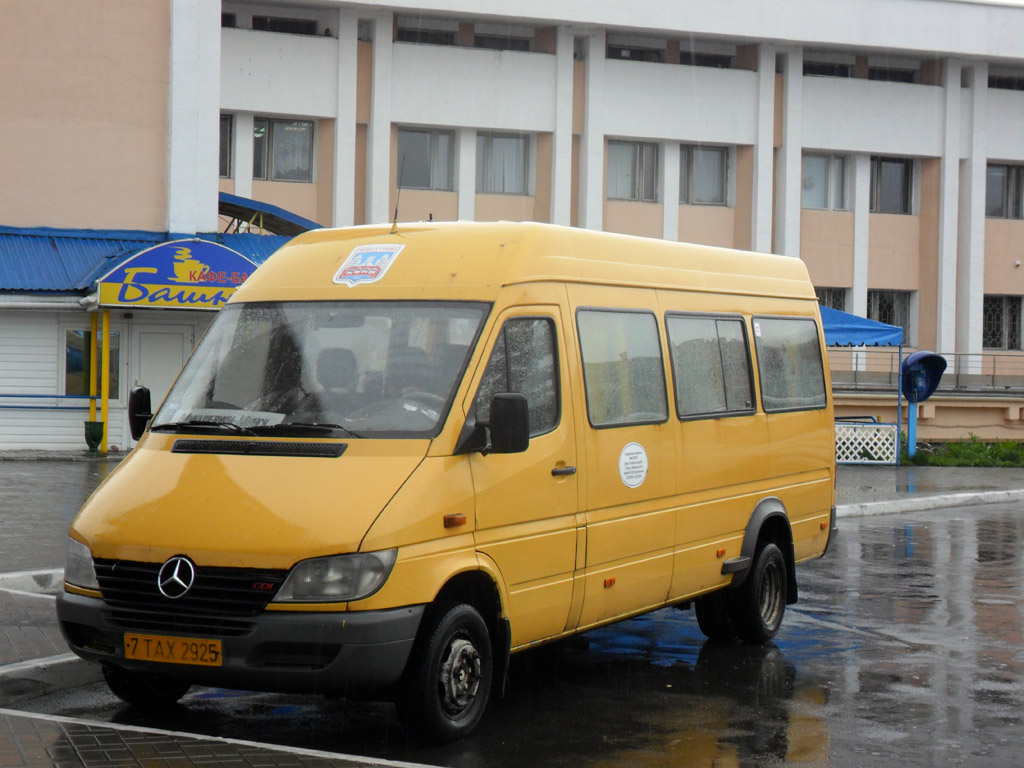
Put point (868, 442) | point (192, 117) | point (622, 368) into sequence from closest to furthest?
point (622, 368), point (192, 117), point (868, 442)

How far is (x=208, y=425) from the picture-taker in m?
6.96

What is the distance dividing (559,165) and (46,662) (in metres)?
30.3

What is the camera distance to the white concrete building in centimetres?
3547

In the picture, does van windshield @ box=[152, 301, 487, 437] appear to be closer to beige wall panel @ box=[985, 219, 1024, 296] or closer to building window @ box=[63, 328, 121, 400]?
building window @ box=[63, 328, 121, 400]

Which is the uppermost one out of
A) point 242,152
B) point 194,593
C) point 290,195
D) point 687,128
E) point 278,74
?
point 278,74

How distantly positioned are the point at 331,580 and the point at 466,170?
31.3 metres

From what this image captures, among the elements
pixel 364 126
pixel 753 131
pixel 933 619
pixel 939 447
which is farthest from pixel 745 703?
pixel 753 131

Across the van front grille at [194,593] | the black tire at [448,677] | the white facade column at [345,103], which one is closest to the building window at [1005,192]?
the white facade column at [345,103]

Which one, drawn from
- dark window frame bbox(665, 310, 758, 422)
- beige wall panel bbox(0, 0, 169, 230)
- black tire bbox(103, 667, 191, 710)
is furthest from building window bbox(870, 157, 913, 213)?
black tire bbox(103, 667, 191, 710)

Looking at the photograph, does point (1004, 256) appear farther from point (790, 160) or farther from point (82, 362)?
point (82, 362)

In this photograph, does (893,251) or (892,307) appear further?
(892,307)

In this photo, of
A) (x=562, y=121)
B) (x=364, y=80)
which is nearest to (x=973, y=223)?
(x=562, y=121)

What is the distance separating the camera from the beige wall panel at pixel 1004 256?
137 feet

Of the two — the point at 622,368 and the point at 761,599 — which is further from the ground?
the point at 622,368
